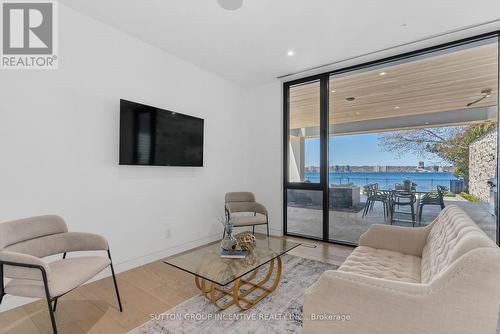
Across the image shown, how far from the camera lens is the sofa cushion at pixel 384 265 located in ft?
5.97

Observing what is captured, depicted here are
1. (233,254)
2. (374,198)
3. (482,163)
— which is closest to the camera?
(233,254)

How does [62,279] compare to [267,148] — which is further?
[267,148]

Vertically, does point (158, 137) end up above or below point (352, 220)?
above

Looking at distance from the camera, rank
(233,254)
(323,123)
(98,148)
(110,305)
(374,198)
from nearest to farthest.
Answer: (110,305) → (233,254) → (98,148) → (374,198) → (323,123)

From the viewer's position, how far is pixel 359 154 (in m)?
3.73

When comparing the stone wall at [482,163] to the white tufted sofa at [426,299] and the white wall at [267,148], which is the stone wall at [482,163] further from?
the white wall at [267,148]

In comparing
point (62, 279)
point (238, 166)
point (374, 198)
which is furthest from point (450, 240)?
point (238, 166)

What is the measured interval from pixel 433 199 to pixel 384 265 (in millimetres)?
1832

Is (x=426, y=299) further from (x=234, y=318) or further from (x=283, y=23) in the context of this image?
(x=283, y=23)

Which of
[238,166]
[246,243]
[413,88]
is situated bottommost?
[246,243]

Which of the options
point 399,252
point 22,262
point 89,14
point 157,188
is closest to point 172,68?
point 89,14

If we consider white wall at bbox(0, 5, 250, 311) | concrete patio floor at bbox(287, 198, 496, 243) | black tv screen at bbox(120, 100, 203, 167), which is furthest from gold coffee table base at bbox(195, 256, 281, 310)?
concrete patio floor at bbox(287, 198, 496, 243)

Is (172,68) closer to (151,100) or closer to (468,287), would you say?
(151,100)

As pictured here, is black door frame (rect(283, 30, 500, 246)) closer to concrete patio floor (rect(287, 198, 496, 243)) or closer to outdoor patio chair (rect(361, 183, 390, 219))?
concrete patio floor (rect(287, 198, 496, 243))
